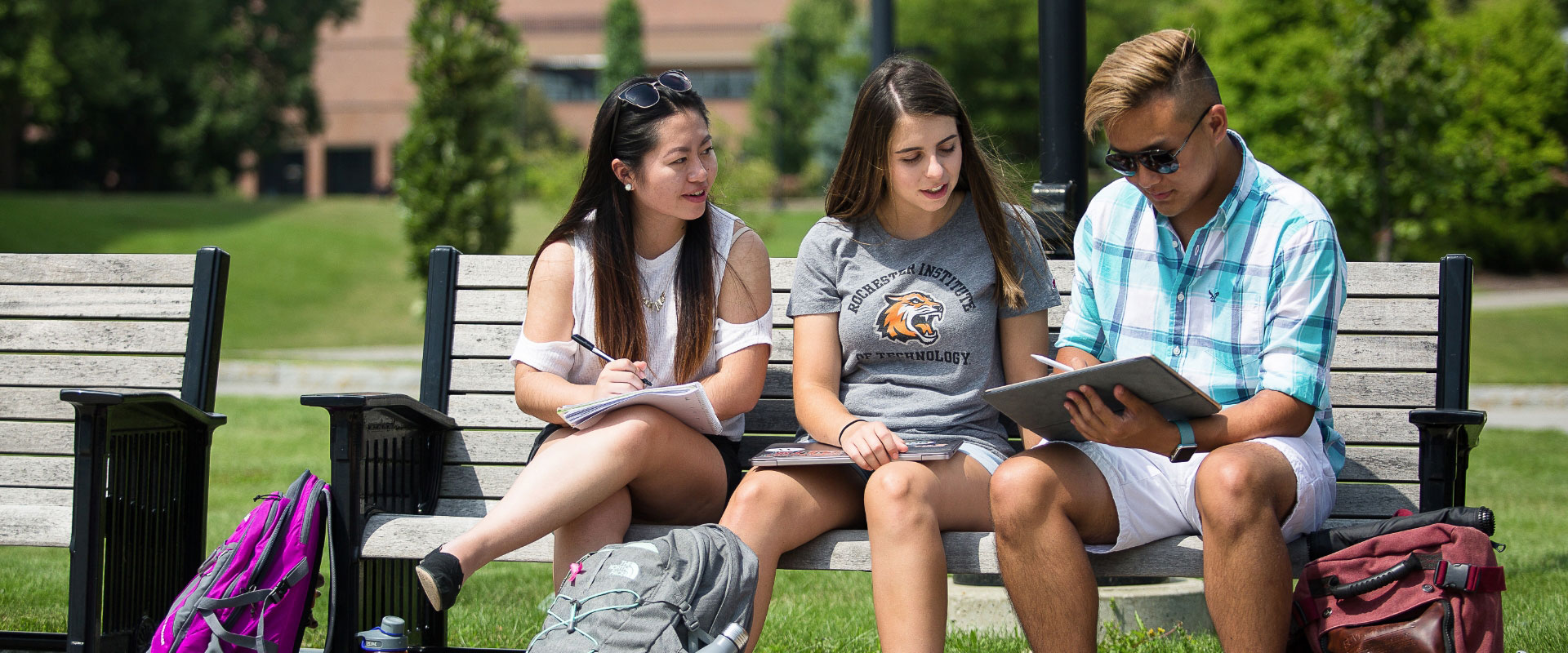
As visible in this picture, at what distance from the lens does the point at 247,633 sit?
271 cm

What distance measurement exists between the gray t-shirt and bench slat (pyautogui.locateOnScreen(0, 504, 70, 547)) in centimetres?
183

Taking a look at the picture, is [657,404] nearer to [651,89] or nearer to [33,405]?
[651,89]

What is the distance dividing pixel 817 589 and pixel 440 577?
2202mm

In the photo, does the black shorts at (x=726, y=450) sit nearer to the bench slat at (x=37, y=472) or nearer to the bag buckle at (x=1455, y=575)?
the bench slat at (x=37, y=472)

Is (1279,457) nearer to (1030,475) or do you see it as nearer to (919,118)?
(1030,475)

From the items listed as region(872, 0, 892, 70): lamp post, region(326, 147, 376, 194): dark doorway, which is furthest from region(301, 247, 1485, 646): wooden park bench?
region(326, 147, 376, 194): dark doorway

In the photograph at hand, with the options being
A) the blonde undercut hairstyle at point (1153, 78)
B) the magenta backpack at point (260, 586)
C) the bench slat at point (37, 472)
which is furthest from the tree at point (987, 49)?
the magenta backpack at point (260, 586)

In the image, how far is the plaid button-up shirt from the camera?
262 cm

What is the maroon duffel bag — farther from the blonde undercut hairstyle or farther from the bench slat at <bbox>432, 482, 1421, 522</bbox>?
the blonde undercut hairstyle

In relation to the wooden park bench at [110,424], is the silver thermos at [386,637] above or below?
below

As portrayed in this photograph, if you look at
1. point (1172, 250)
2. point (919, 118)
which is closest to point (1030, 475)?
point (1172, 250)

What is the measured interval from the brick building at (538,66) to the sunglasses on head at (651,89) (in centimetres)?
4820

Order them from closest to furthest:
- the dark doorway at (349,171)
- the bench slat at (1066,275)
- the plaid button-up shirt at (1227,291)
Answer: the plaid button-up shirt at (1227,291)
the bench slat at (1066,275)
the dark doorway at (349,171)

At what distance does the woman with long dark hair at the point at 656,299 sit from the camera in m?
3.00
